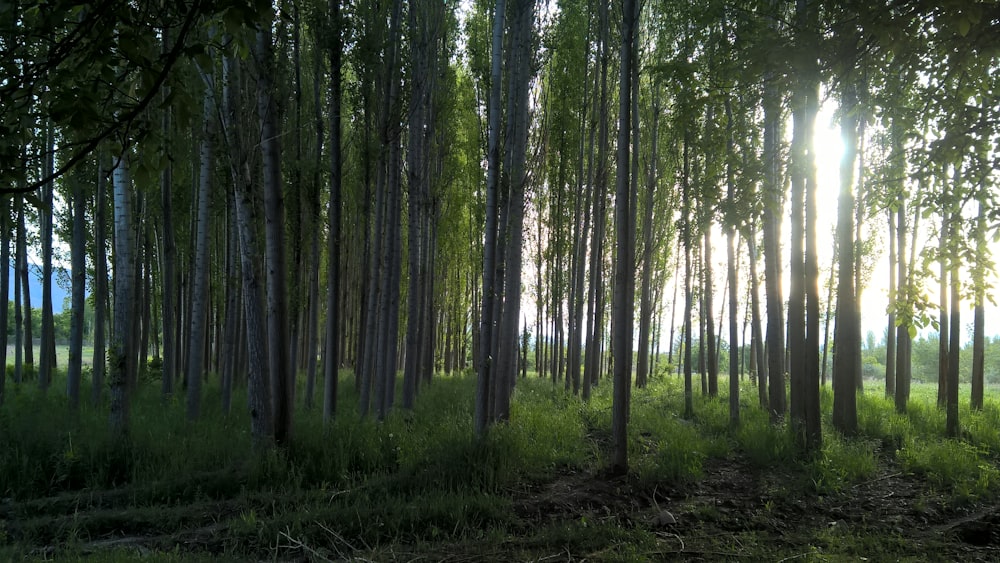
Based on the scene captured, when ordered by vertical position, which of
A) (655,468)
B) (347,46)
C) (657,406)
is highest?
(347,46)

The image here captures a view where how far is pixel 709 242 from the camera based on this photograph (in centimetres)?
1225

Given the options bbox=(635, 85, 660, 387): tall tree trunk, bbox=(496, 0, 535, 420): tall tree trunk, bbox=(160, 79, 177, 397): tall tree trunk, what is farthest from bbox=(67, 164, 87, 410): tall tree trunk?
bbox=(635, 85, 660, 387): tall tree trunk

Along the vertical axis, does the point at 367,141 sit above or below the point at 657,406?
above

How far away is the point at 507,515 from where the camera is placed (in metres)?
4.85

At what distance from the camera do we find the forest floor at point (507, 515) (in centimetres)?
413

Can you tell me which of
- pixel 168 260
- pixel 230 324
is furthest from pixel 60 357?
pixel 230 324

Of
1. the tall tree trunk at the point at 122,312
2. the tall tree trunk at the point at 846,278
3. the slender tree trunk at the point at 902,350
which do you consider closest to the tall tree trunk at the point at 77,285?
the tall tree trunk at the point at 122,312

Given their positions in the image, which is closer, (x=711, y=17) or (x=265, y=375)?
(x=711, y=17)

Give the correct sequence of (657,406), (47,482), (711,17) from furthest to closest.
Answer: (657,406)
(47,482)
(711,17)

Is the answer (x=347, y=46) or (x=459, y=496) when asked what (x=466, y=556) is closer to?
(x=459, y=496)

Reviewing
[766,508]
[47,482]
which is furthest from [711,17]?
[47,482]

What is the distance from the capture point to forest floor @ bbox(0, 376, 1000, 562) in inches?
163

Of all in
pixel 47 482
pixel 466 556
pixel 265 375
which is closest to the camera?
pixel 466 556

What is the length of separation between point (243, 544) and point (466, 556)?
176 centimetres
